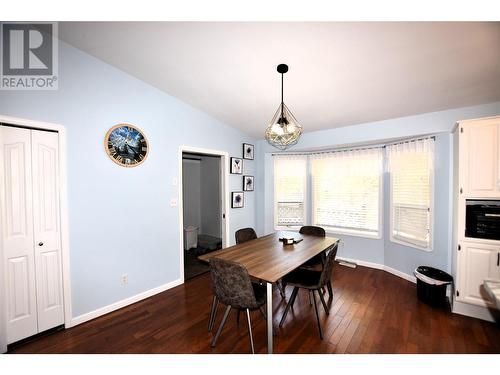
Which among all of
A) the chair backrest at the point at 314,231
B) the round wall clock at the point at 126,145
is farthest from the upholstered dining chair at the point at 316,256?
the round wall clock at the point at 126,145

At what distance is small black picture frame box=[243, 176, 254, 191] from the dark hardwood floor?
210 cm

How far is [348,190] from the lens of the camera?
12.6 ft

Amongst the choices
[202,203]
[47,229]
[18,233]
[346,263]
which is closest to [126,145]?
[47,229]

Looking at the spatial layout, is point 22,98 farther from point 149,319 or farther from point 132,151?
point 149,319

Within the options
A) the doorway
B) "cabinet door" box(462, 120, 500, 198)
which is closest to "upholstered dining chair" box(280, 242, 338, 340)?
"cabinet door" box(462, 120, 500, 198)

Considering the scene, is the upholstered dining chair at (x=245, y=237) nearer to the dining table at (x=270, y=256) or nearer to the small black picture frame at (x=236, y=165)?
the dining table at (x=270, y=256)

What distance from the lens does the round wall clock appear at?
233cm

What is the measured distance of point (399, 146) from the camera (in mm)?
3207

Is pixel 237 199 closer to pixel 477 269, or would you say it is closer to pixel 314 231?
pixel 314 231

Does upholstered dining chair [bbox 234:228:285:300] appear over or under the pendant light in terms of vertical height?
under

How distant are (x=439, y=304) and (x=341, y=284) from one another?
42.1 inches

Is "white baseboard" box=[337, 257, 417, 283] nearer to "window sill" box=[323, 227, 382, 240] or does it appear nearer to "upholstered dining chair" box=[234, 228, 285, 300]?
"window sill" box=[323, 227, 382, 240]

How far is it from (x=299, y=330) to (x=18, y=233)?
2734mm
